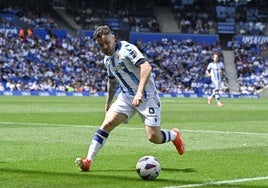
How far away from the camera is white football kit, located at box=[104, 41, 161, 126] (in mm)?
10672

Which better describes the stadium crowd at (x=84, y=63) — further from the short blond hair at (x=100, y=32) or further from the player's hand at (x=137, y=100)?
the player's hand at (x=137, y=100)

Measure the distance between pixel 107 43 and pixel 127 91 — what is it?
98 centimetres

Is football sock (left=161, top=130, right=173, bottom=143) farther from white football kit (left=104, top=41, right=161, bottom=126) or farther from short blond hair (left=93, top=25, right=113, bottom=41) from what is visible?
short blond hair (left=93, top=25, right=113, bottom=41)

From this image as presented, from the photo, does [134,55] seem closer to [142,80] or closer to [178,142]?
[142,80]

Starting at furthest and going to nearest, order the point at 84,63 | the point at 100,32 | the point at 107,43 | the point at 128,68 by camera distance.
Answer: the point at 84,63
the point at 128,68
the point at 107,43
the point at 100,32

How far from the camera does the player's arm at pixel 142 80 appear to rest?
33.5 feet

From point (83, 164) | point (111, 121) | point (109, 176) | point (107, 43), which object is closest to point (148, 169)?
point (109, 176)

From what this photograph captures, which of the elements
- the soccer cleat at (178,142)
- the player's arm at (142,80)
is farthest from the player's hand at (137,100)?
the soccer cleat at (178,142)

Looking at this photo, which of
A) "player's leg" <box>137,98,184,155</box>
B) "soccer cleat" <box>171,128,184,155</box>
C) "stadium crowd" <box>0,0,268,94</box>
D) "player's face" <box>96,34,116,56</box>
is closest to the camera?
"player's face" <box>96,34,116,56</box>

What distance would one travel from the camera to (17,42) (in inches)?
2379

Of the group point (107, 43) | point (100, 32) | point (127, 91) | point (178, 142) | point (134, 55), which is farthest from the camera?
point (178, 142)

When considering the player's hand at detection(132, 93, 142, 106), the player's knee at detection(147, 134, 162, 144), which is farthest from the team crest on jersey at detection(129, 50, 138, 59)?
the player's knee at detection(147, 134, 162, 144)

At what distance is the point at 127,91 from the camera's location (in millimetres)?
11023

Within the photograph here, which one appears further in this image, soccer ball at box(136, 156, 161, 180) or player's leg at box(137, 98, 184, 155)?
player's leg at box(137, 98, 184, 155)
